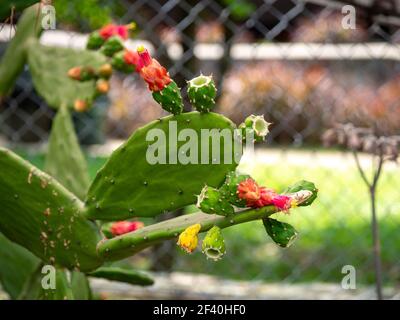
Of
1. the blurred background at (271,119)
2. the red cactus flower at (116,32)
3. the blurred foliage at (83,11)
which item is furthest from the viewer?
the blurred background at (271,119)

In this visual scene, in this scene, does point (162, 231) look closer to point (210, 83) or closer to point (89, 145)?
point (210, 83)

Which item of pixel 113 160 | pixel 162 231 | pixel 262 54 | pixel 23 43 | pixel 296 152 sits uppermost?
pixel 262 54

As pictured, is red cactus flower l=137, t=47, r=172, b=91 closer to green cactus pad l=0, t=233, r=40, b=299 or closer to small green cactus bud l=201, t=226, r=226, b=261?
small green cactus bud l=201, t=226, r=226, b=261

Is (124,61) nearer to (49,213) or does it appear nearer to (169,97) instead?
(49,213)

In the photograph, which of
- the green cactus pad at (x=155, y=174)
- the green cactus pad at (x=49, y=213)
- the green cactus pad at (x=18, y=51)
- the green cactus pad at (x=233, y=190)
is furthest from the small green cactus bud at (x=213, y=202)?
the green cactus pad at (x=18, y=51)

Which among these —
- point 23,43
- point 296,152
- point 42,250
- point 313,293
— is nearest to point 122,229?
point 42,250

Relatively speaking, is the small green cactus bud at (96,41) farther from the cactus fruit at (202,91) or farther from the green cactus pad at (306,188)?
the green cactus pad at (306,188)

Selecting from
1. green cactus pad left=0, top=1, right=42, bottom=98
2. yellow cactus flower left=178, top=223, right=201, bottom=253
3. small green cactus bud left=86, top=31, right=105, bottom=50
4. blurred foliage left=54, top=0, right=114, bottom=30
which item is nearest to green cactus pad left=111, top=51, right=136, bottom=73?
small green cactus bud left=86, top=31, right=105, bottom=50

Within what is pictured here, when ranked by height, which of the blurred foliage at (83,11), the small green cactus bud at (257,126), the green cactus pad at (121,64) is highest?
the blurred foliage at (83,11)

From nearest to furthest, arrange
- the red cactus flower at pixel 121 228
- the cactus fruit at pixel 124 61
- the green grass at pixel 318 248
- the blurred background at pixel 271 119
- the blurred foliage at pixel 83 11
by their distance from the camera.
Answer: the red cactus flower at pixel 121 228 < the cactus fruit at pixel 124 61 < the blurred foliage at pixel 83 11 < the blurred background at pixel 271 119 < the green grass at pixel 318 248
